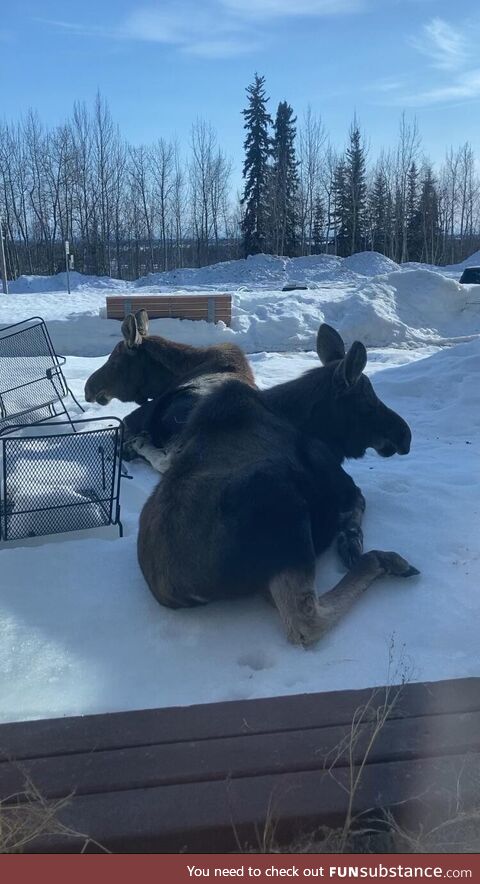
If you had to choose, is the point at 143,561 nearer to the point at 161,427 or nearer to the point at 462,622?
the point at 462,622

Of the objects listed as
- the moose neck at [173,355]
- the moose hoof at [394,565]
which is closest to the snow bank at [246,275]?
the moose neck at [173,355]

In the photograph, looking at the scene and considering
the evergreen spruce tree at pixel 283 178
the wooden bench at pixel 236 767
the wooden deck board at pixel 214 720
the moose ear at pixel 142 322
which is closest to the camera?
the wooden bench at pixel 236 767

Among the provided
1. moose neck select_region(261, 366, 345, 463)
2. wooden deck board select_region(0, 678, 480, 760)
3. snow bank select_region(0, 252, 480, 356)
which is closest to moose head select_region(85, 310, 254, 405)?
moose neck select_region(261, 366, 345, 463)

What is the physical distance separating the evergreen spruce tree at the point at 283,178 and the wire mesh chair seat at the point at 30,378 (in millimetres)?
44810

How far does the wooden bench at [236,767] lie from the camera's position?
2.29 meters

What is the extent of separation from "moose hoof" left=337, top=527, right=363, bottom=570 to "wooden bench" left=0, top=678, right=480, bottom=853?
1476 millimetres

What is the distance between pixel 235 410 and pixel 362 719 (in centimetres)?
221

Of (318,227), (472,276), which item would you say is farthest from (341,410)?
(318,227)

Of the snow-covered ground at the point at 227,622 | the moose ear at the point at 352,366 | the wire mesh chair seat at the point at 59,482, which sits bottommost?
the snow-covered ground at the point at 227,622

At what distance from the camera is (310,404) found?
5.18 metres

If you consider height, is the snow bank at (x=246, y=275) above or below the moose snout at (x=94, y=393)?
above

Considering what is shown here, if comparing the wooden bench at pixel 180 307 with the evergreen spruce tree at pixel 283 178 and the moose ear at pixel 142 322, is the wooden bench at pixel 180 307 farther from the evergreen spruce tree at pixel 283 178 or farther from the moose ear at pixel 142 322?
the evergreen spruce tree at pixel 283 178

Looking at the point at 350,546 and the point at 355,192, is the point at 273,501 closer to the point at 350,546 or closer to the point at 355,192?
the point at 350,546

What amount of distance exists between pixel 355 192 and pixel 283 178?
5.00m
